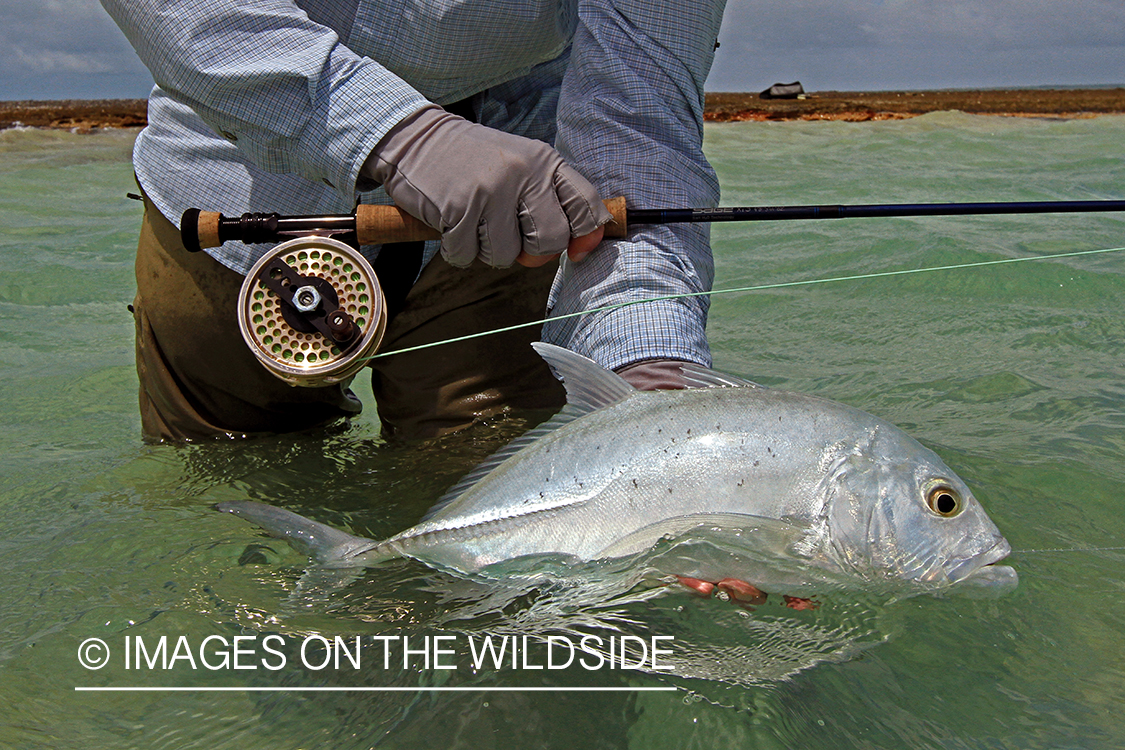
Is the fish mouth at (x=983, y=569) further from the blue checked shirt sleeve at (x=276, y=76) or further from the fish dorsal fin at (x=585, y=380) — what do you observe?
the blue checked shirt sleeve at (x=276, y=76)

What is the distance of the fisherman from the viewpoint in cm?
202

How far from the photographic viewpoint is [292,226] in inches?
85.3

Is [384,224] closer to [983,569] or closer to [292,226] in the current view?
[292,226]

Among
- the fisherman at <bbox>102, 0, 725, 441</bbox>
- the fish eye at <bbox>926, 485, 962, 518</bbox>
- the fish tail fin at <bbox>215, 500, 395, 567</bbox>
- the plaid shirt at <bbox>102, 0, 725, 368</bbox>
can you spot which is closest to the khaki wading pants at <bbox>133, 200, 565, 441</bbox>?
the fisherman at <bbox>102, 0, 725, 441</bbox>

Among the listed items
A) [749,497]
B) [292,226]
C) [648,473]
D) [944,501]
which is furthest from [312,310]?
[944,501]

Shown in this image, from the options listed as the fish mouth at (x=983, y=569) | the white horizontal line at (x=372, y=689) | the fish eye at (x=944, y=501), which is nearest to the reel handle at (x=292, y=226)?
the white horizontal line at (x=372, y=689)

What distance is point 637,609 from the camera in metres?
1.77

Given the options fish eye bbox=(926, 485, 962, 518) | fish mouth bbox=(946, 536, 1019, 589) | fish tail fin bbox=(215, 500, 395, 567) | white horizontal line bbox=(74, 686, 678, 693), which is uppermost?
fish eye bbox=(926, 485, 962, 518)

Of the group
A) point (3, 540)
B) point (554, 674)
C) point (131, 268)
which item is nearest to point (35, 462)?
point (3, 540)

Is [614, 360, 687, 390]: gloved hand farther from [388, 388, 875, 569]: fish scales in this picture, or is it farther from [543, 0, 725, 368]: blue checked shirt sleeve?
[388, 388, 875, 569]: fish scales

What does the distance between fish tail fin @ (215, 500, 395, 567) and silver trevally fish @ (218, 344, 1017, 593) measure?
0.25m

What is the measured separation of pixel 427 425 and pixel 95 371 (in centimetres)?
203

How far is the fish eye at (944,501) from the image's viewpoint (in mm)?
1610

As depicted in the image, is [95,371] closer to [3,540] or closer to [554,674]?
[3,540]
